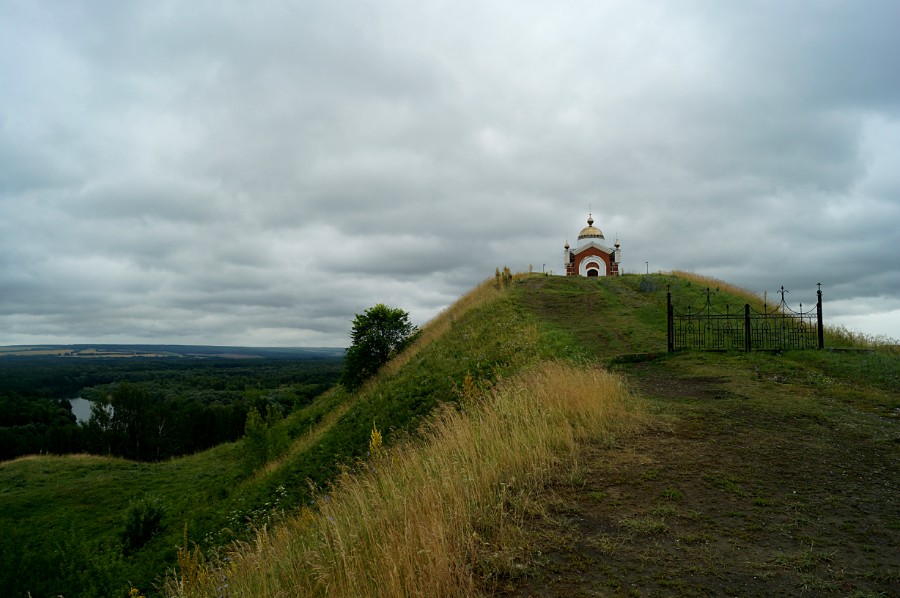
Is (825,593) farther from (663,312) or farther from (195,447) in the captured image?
(195,447)

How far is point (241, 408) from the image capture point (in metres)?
56.3

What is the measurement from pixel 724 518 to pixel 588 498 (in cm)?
106

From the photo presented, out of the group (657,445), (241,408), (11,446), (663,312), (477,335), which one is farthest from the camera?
(241,408)

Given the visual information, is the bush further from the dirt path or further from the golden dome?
the golden dome

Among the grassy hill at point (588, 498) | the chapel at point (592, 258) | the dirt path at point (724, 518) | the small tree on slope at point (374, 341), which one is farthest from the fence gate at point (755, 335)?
the chapel at point (592, 258)

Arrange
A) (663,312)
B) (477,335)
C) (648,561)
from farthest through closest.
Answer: (663,312)
(477,335)
(648,561)

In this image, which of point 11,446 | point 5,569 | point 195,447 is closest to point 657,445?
point 5,569

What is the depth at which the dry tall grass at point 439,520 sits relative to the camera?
10.5 feet

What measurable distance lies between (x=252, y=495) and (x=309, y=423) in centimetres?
875

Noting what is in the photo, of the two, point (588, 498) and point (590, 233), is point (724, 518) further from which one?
point (590, 233)

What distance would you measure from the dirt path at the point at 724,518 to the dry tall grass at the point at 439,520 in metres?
0.31

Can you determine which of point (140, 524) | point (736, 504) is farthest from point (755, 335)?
point (140, 524)

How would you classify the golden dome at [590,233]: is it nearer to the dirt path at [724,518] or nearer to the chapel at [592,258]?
the chapel at [592,258]

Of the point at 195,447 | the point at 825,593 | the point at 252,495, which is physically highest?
the point at 825,593
